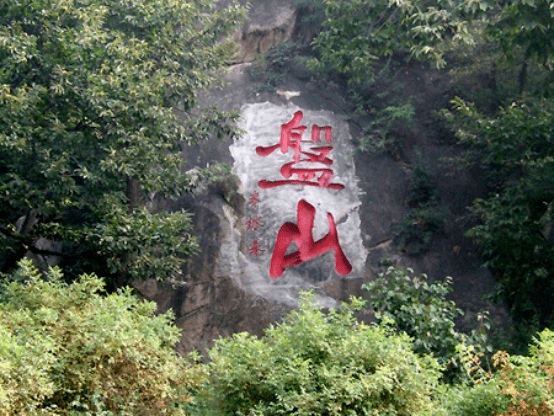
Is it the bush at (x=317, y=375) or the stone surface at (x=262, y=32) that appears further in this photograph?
the stone surface at (x=262, y=32)

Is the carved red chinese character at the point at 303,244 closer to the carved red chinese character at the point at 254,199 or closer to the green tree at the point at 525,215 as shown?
the carved red chinese character at the point at 254,199

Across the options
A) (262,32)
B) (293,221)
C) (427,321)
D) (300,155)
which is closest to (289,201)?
(293,221)

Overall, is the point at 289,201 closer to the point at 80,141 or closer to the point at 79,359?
the point at 80,141

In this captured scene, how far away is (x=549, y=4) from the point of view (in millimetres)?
5117

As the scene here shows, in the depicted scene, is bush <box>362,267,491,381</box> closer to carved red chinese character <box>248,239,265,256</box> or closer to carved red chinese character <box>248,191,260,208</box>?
carved red chinese character <box>248,239,265,256</box>

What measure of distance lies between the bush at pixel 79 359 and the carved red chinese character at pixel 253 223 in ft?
12.5

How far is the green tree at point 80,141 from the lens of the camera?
512cm

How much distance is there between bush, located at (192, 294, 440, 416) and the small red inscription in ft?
13.0

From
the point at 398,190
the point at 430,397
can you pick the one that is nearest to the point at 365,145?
the point at 398,190

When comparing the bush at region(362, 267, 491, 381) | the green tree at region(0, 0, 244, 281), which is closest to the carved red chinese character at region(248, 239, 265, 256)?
the green tree at region(0, 0, 244, 281)

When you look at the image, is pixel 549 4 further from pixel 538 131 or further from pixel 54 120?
pixel 54 120

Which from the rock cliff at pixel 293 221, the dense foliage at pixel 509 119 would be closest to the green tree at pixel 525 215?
the dense foliage at pixel 509 119

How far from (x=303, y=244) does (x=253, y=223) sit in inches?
26.1

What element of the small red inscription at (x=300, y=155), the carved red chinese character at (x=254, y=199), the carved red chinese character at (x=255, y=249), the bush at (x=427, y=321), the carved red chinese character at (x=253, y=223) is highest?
the small red inscription at (x=300, y=155)
